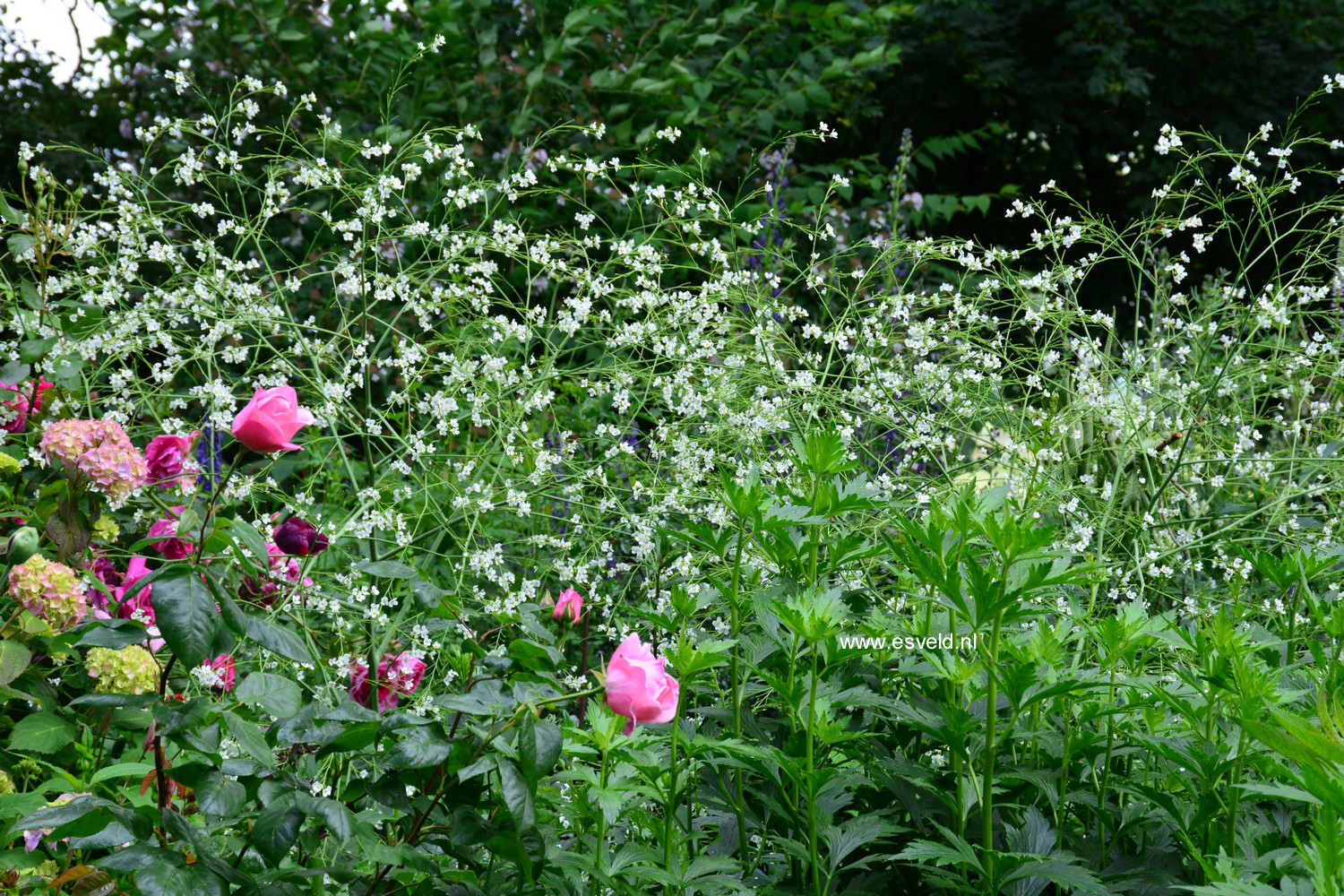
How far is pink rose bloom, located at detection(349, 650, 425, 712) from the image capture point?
61.3 inches

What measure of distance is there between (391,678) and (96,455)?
0.52 m

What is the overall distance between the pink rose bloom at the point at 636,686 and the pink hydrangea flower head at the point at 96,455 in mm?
842

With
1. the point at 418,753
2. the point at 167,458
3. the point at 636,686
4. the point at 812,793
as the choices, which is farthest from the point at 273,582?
the point at 812,793

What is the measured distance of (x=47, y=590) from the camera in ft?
4.66

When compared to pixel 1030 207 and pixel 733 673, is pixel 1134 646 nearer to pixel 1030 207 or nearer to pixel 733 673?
pixel 733 673

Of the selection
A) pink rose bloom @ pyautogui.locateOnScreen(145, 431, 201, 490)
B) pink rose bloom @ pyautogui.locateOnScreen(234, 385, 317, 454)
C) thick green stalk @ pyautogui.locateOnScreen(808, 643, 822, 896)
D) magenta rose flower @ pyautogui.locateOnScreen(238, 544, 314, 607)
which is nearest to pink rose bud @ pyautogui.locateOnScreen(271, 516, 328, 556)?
magenta rose flower @ pyautogui.locateOnScreen(238, 544, 314, 607)

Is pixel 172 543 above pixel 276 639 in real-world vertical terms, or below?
below

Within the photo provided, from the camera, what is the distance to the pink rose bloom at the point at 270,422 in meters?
1.21

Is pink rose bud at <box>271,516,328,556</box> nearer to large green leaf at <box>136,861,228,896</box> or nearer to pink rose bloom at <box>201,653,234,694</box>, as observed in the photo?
pink rose bloom at <box>201,653,234,694</box>

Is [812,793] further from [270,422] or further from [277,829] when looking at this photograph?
[270,422]

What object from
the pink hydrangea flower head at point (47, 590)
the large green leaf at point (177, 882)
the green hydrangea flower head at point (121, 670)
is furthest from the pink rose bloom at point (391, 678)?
the large green leaf at point (177, 882)

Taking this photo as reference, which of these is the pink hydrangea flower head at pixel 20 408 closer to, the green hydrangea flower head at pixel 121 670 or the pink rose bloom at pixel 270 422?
the green hydrangea flower head at pixel 121 670

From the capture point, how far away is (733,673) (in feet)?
4.08

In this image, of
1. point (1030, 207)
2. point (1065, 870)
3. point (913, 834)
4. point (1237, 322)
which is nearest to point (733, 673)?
point (913, 834)
